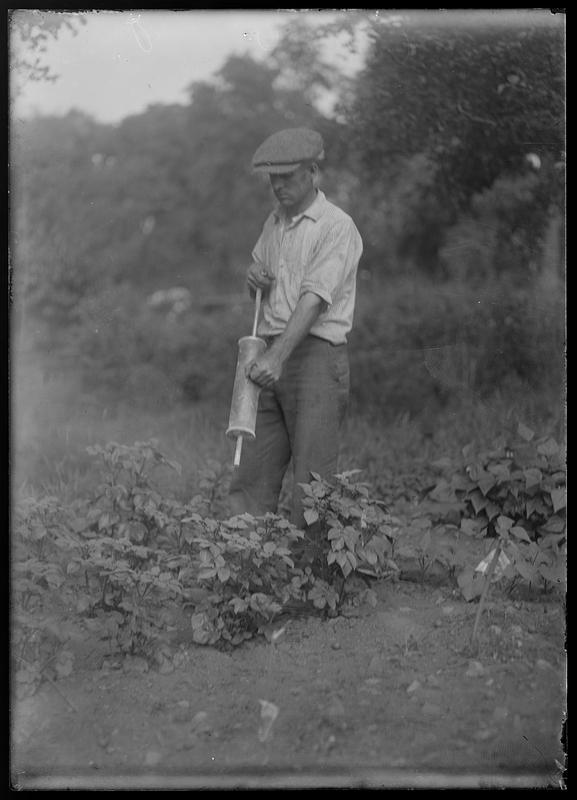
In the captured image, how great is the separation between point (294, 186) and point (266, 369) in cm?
84

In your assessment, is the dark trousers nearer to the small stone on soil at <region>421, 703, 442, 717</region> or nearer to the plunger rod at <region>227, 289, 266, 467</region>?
the plunger rod at <region>227, 289, 266, 467</region>

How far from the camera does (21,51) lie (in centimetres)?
460

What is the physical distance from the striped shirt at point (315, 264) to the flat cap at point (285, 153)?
0.23 m

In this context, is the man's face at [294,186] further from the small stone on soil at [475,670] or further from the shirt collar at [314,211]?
the small stone on soil at [475,670]

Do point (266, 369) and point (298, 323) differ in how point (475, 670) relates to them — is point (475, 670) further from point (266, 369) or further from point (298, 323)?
Answer: point (298, 323)

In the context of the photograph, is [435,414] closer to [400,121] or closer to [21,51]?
[400,121]

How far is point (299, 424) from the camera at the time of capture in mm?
4812

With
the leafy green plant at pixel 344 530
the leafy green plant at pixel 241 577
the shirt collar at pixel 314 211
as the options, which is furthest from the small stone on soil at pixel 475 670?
the shirt collar at pixel 314 211

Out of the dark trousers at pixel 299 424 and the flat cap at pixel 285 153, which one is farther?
the dark trousers at pixel 299 424

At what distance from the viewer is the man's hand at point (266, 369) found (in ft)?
15.1

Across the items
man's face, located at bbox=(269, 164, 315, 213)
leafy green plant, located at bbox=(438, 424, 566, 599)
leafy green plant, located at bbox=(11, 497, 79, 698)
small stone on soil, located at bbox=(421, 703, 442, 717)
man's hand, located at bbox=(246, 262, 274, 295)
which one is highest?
man's face, located at bbox=(269, 164, 315, 213)

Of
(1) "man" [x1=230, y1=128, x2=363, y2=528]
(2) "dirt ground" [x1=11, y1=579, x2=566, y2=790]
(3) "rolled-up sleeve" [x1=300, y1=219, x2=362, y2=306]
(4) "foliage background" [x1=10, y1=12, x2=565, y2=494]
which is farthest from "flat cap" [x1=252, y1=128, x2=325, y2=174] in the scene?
(2) "dirt ground" [x1=11, y1=579, x2=566, y2=790]

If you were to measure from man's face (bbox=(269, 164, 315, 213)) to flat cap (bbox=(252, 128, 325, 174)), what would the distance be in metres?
0.05

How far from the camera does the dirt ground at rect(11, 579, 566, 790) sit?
160 inches
